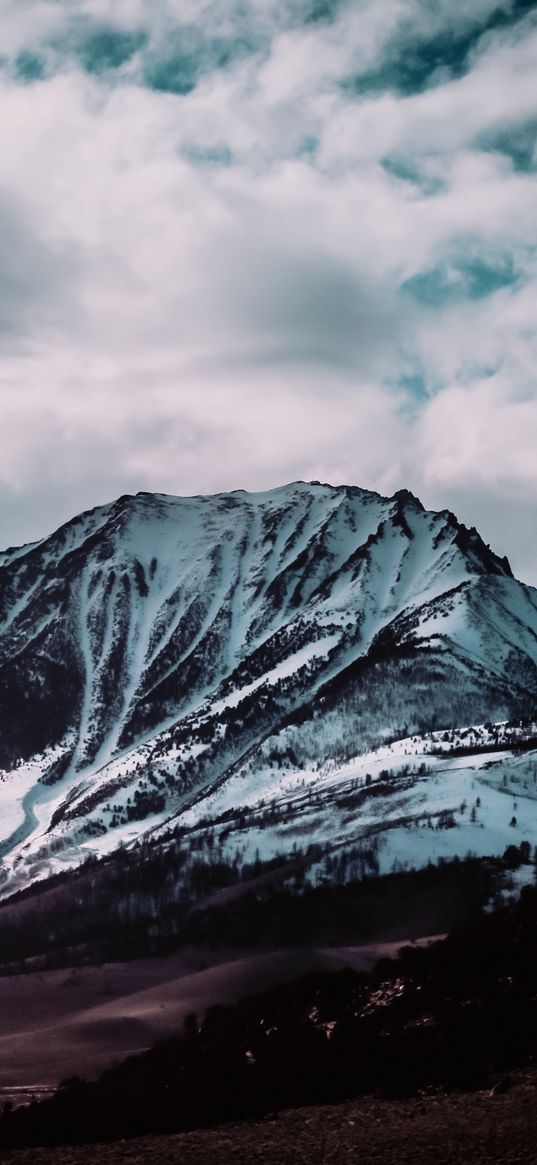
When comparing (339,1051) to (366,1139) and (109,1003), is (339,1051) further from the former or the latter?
(109,1003)

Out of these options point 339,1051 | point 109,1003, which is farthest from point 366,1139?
point 109,1003

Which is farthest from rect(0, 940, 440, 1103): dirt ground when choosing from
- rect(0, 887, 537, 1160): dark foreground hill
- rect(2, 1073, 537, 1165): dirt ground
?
rect(2, 1073, 537, 1165): dirt ground

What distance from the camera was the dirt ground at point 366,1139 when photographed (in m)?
33.5

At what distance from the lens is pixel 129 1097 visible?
45.5 metres

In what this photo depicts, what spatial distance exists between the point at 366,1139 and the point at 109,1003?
95207 mm

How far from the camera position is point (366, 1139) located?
35531 millimetres

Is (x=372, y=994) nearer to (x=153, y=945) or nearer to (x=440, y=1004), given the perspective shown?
(x=440, y=1004)

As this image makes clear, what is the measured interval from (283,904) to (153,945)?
24075 millimetres

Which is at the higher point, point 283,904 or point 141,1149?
point 283,904

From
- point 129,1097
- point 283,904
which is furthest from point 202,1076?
point 283,904

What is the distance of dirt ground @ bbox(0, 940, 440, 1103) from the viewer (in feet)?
282

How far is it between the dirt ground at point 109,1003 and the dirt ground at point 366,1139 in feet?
113

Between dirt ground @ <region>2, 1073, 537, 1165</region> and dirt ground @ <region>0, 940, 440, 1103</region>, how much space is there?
34.5 meters

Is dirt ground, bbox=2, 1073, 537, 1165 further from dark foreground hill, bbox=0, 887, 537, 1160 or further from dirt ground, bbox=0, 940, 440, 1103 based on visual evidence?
dirt ground, bbox=0, 940, 440, 1103
